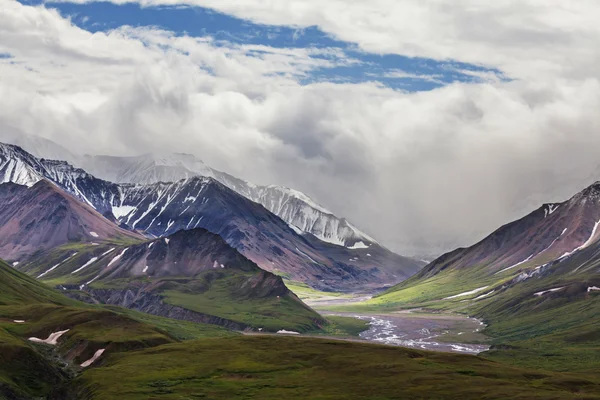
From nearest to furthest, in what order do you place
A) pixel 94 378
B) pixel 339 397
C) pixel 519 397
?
1. pixel 519 397
2. pixel 339 397
3. pixel 94 378

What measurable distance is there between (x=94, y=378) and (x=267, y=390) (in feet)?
125

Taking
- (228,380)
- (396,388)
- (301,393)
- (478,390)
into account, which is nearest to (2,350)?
(228,380)

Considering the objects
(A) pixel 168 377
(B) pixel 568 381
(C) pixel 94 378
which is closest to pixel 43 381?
(C) pixel 94 378

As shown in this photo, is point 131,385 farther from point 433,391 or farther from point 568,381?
point 568,381

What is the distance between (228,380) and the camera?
190 metres

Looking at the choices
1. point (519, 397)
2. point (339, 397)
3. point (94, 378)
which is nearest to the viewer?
point (519, 397)

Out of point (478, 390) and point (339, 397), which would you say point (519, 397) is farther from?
point (339, 397)

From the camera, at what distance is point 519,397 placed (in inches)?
6329

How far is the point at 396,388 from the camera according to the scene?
7032 inches

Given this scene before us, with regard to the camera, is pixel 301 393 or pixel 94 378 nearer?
pixel 301 393

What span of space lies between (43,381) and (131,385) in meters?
22.1

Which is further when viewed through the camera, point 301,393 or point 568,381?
point 568,381

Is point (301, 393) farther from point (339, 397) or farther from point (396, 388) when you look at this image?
point (396, 388)

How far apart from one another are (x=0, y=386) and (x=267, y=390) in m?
52.6
